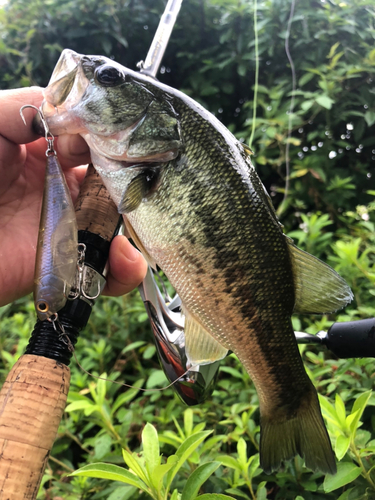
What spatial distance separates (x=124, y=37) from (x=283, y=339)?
2.96 meters

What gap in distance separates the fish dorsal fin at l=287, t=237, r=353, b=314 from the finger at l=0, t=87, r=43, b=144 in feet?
2.45

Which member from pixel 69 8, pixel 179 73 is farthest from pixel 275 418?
pixel 69 8

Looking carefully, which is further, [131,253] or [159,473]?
[131,253]

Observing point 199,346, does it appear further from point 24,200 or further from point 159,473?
point 24,200

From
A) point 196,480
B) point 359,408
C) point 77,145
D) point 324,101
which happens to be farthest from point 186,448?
point 324,101

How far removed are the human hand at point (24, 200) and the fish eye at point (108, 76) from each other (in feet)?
0.56

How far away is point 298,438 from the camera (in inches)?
30.2

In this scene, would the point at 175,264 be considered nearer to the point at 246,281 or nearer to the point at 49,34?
the point at 246,281

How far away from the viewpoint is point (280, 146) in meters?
2.30

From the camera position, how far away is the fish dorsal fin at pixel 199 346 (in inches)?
31.0

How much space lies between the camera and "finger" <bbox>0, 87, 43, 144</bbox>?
2.90ft

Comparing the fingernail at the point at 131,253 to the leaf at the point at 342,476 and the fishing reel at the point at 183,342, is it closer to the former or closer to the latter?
the fishing reel at the point at 183,342

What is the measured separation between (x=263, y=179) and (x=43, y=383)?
2.23 metres

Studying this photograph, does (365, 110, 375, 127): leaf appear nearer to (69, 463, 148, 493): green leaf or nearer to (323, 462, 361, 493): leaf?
(323, 462, 361, 493): leaf
